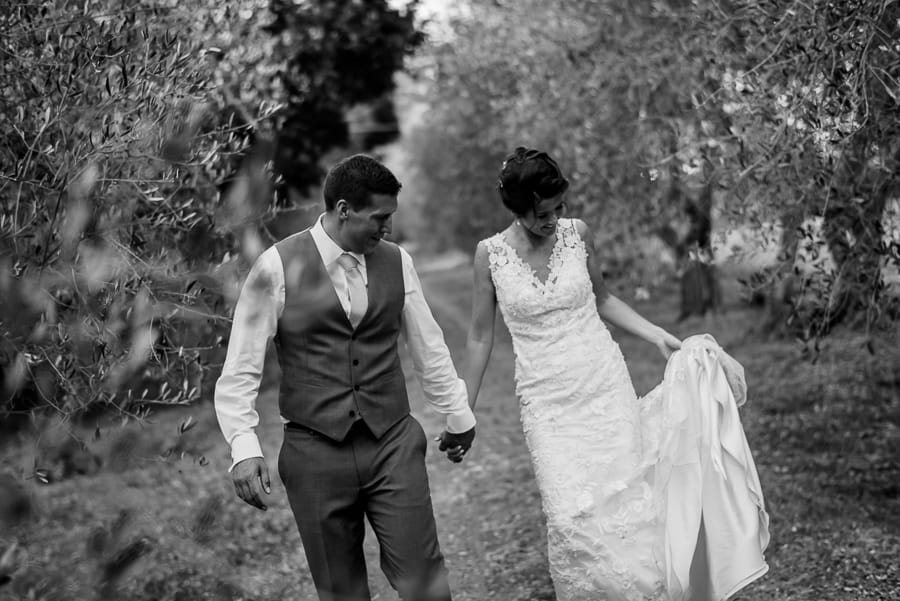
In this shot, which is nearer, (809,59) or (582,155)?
(809,59)

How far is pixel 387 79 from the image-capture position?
17375 millimetres

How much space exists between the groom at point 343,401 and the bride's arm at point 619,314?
153 centimetres

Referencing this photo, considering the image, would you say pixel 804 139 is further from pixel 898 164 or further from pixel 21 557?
pixel 21 557

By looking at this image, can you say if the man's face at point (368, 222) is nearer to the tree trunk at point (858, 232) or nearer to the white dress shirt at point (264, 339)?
the white dress shirt at point (264, 339)

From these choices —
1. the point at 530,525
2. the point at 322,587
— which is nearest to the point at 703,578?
the point at 322,587

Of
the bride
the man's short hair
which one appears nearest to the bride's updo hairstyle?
the bride

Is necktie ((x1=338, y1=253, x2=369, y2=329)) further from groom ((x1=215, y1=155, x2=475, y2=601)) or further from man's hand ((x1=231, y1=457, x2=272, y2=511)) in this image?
man's hand ((x1=231, y1=457, x2=272, y2=511))

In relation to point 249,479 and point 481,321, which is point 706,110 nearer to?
point 481,321

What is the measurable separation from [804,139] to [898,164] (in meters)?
0.74

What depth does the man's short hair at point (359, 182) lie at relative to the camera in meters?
3.84

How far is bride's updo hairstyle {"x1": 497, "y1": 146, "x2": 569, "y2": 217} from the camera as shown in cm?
486

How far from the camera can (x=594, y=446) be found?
4.79 meters

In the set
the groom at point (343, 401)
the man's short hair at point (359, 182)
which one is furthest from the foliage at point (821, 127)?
the groom at point (343, 401)

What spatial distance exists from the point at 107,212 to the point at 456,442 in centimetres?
194
